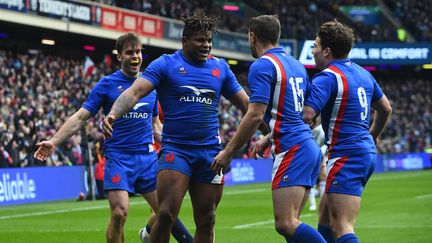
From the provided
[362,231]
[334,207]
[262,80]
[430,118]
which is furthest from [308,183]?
[430,118]

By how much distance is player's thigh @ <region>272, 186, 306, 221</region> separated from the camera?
336 inches

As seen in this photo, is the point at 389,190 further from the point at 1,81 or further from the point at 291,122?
the point at 291,122

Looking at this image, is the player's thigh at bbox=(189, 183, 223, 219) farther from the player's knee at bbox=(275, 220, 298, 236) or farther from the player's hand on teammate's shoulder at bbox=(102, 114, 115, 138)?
the player's hand on teammate's shoulder at bbox=(102, 114, 115, 138)

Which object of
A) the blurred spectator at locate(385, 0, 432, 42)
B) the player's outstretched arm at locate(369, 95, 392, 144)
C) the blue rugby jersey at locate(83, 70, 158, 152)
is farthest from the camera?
the blurred spectator at locate(385, 0, 432, 42)

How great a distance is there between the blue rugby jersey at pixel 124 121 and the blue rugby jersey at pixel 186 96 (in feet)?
4.78

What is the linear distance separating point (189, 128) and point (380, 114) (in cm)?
204

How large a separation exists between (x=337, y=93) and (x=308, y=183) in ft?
2.90

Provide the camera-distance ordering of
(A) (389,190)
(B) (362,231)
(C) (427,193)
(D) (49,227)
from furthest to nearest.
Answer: (A) (389,190) < (C) (427,193) < (D) (49,227) < (B) (362,231)

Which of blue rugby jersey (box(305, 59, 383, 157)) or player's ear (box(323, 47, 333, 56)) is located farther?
player's ear (box(323, 47, 333, 56))

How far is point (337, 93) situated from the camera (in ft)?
29.1

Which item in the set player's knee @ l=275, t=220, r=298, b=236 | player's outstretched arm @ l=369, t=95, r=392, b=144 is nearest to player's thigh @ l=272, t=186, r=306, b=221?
player's knee @ l=275, t=220, r=298, b=236

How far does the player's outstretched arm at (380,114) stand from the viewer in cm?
966

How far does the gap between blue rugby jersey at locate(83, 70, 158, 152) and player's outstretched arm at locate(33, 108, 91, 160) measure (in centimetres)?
56

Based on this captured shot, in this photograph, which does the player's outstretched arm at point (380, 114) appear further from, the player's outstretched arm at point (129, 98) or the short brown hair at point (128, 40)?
the short brown hair at point (128, 40)
